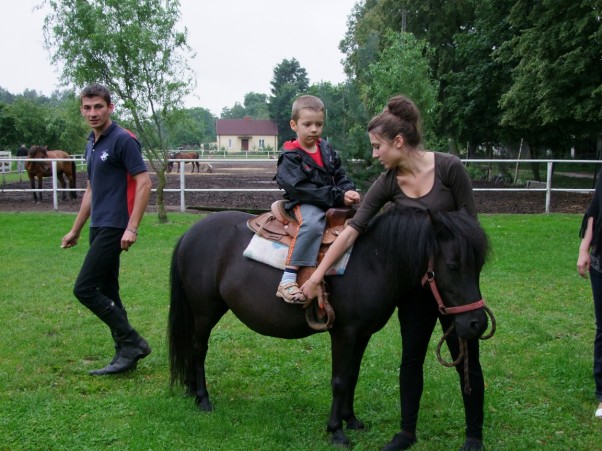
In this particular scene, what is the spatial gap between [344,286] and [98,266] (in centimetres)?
198

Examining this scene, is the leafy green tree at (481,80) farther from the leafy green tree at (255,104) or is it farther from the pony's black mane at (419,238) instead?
the leafy green tree at (255,104)

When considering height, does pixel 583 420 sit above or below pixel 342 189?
below

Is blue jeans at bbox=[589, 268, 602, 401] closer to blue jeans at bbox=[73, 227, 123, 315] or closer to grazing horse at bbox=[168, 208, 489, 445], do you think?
grazing horse at bbox=[168, 208, 489, 445]

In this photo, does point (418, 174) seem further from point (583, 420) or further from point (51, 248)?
point (51, 248)

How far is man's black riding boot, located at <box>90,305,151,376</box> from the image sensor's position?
454cm

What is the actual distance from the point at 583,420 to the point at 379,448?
141 centimetres

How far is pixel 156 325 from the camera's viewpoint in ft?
19.3

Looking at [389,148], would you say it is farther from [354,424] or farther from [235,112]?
[235,112]

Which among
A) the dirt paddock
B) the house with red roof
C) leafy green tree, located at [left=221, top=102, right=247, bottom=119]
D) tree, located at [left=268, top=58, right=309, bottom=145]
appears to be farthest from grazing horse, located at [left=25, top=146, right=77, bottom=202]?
leafy green tree, located at [left=221, top=102, right=247, bottom=119]

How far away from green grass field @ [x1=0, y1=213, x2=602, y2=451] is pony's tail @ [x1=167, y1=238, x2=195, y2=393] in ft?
0.59

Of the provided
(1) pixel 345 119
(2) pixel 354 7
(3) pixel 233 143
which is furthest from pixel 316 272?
(3) pixel 233 143

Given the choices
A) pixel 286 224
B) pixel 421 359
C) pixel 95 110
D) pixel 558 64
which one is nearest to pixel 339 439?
pixel 421 359

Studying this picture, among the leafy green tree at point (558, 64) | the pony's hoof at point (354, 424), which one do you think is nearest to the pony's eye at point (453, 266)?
the pony's hoof at point (354, 424)

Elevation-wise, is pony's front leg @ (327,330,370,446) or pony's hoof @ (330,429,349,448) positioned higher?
pony's front leg @ (327,330,370,446)
